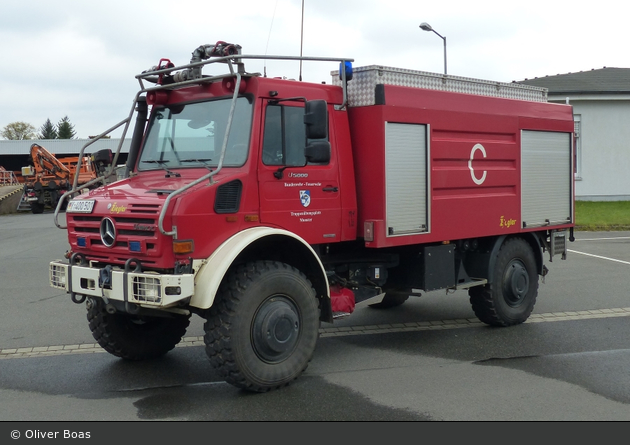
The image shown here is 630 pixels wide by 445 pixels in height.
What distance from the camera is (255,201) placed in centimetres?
605

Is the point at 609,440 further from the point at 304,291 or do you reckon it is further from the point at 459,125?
the point at 459,125

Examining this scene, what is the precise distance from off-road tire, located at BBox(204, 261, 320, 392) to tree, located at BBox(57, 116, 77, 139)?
106699mm

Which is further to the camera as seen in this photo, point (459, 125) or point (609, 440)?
point (459, 125)

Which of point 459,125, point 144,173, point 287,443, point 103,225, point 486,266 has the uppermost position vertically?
point 459,125

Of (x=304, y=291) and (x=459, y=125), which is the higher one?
(x=459, y=125)

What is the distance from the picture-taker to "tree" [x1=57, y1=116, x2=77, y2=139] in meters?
106

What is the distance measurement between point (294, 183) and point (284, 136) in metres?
0.44

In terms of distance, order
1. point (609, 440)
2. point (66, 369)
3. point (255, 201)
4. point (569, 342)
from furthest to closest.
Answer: point (569, 342) → point (66, 369) → point (255, 201) → point (609, 440)

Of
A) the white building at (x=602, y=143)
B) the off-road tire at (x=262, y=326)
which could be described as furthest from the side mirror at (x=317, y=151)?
the white building at (x=602, y=143)

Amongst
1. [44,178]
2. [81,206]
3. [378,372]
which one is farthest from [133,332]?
[44,178]

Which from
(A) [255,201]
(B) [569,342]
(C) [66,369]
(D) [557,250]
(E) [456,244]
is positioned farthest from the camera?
(D) [557,250]

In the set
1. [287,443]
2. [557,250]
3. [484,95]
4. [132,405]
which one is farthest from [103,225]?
[557,250]

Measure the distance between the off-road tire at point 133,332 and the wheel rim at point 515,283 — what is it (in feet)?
12.9

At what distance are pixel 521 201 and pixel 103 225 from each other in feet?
17.0
